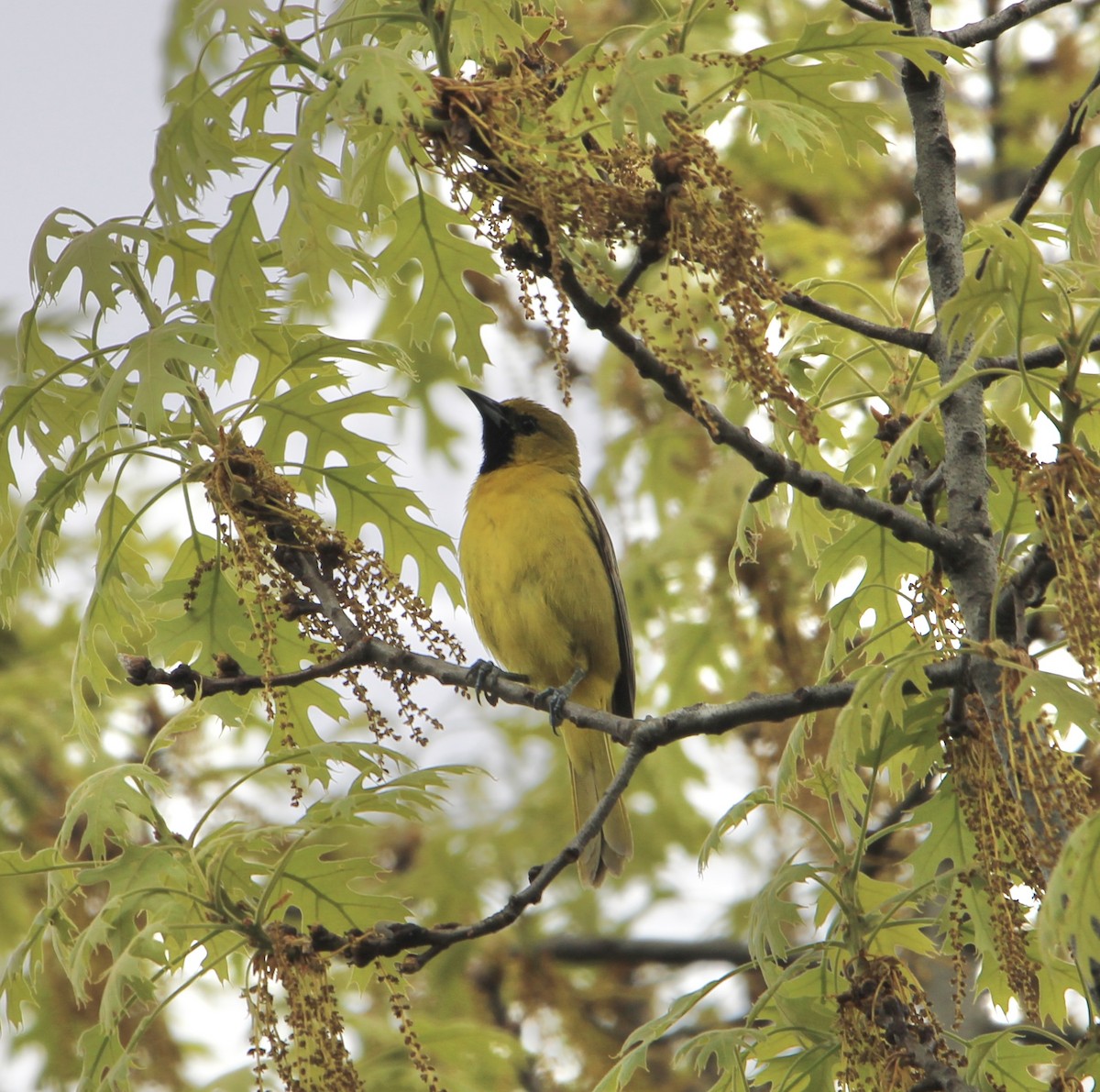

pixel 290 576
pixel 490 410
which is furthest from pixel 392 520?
pixel 490 410

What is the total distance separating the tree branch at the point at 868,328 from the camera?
3656 mm

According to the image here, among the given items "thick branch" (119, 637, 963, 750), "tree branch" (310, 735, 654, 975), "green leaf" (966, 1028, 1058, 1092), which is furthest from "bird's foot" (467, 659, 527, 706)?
"green leaf" (966, 1028, 1058, 1092)

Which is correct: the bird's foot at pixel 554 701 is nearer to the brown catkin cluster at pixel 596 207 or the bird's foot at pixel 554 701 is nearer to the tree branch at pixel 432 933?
the tree branch at pixel 432 933

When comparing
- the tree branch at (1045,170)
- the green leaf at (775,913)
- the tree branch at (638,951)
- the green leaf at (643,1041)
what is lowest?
the green leaf at (643,1041)

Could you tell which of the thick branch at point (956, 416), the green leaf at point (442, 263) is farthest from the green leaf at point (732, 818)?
the green leaf at point (442, 263)

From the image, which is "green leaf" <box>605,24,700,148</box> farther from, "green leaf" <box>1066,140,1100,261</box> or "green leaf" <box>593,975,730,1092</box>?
"green leaf" <box>593,975,730,1092</box>

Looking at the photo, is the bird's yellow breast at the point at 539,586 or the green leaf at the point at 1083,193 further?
the bird's yellow breast at the point at 539,586

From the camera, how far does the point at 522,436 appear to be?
6.64 meters

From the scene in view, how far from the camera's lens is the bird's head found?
21.4 ft

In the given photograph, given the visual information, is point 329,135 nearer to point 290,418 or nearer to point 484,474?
point 290,418

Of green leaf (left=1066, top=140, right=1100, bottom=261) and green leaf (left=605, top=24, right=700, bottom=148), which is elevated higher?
green leaf (left=605, top=24, right=700, bottom=148)

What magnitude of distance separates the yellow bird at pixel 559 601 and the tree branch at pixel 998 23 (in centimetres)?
263

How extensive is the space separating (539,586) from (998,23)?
2.79 meters

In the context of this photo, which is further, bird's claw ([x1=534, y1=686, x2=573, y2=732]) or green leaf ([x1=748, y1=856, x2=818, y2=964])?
bird's claw ([x1=534, y1=686, x2=573, y2=732])
